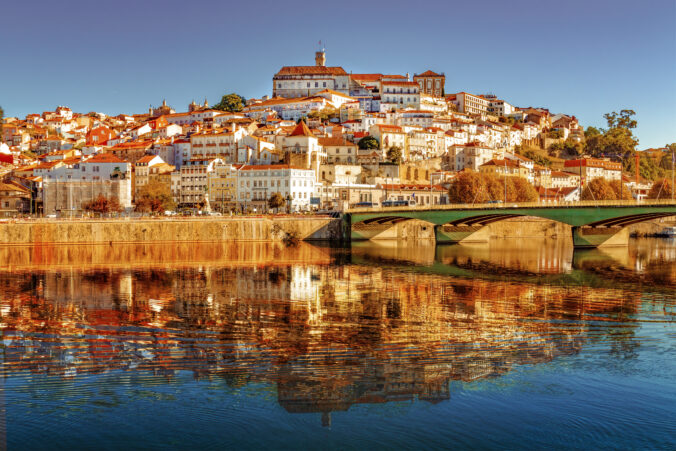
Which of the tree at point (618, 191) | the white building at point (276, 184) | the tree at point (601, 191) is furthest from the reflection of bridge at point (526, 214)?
the tree at point (618, 191)

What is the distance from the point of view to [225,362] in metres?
15.1

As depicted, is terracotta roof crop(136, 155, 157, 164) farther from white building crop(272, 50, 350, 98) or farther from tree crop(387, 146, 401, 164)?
white building crop(272, 50, 350, 98)

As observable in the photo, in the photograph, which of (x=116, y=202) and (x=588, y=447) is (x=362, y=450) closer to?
(x=588, y=447)

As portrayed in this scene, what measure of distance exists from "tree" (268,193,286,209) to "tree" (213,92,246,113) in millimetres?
55380

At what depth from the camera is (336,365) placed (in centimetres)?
1473

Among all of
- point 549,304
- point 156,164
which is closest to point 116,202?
point 156,164

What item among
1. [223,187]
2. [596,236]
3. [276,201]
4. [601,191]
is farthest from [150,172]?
[601,191]

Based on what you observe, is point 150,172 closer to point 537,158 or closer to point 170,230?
point 170,230

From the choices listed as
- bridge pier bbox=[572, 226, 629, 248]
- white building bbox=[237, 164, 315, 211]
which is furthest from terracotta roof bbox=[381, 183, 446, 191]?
bridge pier bbox=[572, 226, 629, 248]

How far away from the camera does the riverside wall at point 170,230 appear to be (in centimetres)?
5569

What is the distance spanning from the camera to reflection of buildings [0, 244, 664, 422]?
1412cm

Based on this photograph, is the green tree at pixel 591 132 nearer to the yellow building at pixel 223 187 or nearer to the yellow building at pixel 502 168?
the yellow building at pixel 502 168

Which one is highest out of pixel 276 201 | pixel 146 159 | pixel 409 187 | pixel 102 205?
pixel 146 159

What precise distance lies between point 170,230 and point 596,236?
1503 inches
